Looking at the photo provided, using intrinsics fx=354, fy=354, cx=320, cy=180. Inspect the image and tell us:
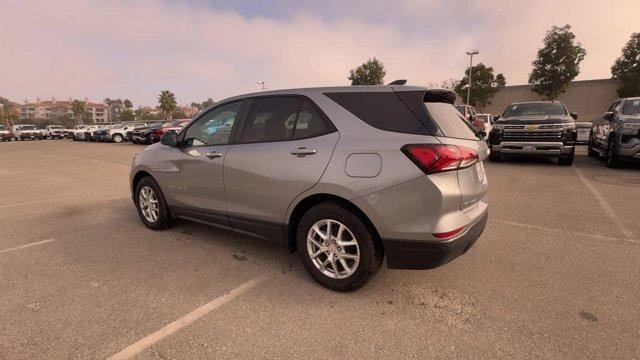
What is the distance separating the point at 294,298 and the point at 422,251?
110 centimetres

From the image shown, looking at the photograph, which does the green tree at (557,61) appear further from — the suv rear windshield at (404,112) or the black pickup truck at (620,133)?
the suv rear windshield at (404,112)

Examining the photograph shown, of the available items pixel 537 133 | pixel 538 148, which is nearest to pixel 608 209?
pixel 538 148

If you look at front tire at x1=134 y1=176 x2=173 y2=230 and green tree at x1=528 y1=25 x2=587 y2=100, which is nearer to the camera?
front tire at x1=134 y1=176 x2=173 y2=230

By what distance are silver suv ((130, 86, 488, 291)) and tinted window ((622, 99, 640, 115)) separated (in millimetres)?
8940

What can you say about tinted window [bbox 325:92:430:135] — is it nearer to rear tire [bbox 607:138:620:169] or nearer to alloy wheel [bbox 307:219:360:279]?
alloy wheel [bbox 307:219:360:279]

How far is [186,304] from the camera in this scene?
9.26 feet

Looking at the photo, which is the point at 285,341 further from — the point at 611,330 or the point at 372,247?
the point at 611,330

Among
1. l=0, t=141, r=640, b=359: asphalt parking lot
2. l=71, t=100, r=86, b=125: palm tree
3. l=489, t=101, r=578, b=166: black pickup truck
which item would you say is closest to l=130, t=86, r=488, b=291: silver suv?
l=0, t=141, r=640, b=359: asphalt parking lot

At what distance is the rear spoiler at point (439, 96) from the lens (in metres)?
2.82

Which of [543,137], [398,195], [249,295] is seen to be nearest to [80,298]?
[249,295]

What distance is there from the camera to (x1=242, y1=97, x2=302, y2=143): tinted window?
3.21m

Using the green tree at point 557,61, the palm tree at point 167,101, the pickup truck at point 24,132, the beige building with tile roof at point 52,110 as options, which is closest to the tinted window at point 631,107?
the green tree at point 557,61

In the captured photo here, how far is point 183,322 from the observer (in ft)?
8.48

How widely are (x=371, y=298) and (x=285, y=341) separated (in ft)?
2.73
